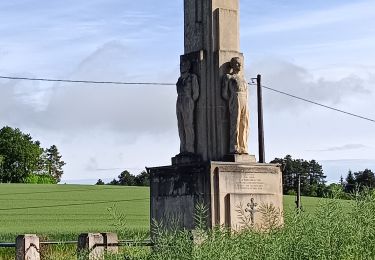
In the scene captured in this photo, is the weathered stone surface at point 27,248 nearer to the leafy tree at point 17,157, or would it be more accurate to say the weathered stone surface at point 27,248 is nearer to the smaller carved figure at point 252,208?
the smaller carved figure at point 252,208

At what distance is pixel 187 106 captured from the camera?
51.2 ft

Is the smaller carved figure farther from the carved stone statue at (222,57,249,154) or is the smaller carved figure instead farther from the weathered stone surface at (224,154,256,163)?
the carved stone statue at (222,57,249,154)

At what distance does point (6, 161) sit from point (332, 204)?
10891cm

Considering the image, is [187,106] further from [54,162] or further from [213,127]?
[54,162]

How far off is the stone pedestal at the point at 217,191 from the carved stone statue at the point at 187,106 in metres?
0.51

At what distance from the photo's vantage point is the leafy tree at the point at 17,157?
11250 cm

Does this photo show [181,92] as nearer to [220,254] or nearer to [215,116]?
[215,116]

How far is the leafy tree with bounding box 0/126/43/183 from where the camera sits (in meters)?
A: 112

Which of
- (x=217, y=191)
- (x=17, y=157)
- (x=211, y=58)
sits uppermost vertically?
(x=17, y=157)

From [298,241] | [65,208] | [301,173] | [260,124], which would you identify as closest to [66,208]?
[65,208]

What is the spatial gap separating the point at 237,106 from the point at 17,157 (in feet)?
333

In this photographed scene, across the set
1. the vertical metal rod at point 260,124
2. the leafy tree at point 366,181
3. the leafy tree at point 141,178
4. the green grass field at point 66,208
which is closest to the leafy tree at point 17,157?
the leafy tree at point 141,178

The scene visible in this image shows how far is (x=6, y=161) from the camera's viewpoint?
11419 centimetres

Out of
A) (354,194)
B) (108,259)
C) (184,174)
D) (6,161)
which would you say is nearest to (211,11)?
(184,174)
